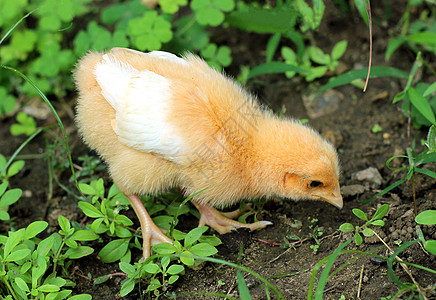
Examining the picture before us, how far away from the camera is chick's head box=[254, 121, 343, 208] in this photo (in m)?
2.57

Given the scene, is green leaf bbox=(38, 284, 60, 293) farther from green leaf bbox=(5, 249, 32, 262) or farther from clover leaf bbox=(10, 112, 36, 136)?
clover leaf bbox=(10, 112, 36, 136)

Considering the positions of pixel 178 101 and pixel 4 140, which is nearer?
pixel 178 101

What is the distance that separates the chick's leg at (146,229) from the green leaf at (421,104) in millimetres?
1822

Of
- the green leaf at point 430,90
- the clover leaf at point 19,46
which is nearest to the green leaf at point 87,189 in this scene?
the clover leaf at point 19,46

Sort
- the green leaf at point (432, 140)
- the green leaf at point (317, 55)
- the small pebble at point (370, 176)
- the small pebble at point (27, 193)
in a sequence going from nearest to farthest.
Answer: the green leaf at point (432, 140) < the small pebble at point (370, 176) < the small pebble at point (27, 193) < the green leaf at point (317, 55)

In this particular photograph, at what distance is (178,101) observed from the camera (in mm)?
2459

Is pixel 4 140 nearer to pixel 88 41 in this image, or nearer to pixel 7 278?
pixel 88 41

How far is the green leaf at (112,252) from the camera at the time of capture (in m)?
2.71

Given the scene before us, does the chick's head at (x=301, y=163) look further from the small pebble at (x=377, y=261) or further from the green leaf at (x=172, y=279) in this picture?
the green leaf at (x=172, y=279)

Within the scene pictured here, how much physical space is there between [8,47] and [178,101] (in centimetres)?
257

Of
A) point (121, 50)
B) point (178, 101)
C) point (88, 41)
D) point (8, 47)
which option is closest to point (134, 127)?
point (178, 101)

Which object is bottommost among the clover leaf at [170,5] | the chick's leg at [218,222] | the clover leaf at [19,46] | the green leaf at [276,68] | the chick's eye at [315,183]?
the chick's leg at [218,222]

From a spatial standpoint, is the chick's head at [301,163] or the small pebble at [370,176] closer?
the chick's head at [301,163]

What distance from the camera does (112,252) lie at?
2.73 meters
